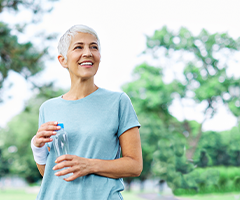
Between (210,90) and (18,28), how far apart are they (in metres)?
6.53

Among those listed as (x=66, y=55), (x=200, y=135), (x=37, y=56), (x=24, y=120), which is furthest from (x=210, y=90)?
(x=66, y=55)

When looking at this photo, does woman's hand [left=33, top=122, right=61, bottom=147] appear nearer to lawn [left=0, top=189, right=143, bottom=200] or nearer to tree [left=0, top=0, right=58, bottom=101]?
tree [left=0, top=0, right=58, bottom=101]

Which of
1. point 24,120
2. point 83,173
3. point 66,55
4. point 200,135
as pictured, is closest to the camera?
point 83,173

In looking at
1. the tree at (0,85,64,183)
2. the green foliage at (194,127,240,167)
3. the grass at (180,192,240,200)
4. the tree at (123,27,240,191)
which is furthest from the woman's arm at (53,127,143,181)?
the tree at (0,85,64,183)

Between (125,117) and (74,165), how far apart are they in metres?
0.20

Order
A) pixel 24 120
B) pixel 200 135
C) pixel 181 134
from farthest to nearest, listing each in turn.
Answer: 1. pixel 24 120
2. pixel 181 134
3. pixel 200 135

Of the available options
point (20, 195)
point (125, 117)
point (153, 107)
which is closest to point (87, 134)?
point (125, 117)

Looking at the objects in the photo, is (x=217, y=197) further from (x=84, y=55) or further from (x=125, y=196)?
(x=84, y=55)

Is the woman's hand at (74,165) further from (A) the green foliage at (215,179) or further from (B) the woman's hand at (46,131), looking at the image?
(A) the green foliage at (215,179)

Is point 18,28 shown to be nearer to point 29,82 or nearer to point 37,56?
point 37,56

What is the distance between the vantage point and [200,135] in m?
9.52

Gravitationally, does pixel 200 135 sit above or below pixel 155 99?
below

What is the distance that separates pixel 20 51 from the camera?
5.45 m

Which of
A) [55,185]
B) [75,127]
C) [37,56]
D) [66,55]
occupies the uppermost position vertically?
[37,56]
